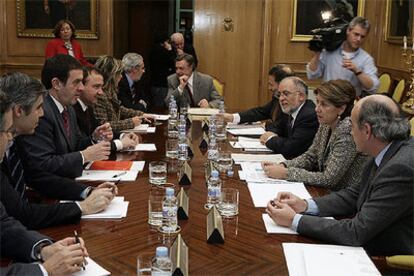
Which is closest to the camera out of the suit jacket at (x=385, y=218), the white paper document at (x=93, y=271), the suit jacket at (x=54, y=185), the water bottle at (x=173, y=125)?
the white paper document at (x=93, y=271)

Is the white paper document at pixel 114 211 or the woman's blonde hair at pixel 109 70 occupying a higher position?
the woman's blonde hair at pixel 109 70

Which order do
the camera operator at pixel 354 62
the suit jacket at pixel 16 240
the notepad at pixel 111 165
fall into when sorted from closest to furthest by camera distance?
the suit jacket at pixel 16 240
the notepad at pixel 111 165
the camera operator at pixel 354 62

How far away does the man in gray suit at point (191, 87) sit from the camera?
17.4 ft

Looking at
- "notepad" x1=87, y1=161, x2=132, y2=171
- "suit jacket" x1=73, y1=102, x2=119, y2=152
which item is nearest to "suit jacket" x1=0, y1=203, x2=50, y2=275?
"notepad" x1=87, y1=161, x2=132, y2=171

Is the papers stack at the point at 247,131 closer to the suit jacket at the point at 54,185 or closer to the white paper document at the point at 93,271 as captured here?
the suit jacket at the point at 54,185

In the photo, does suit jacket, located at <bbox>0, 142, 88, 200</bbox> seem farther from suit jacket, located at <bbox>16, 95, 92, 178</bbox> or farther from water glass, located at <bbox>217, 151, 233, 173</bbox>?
water glass, located at <bbox>217, 151, 233, 173</bbox>

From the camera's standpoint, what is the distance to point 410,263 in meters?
1.69

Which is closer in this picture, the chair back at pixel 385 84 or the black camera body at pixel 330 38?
the black camera body at pixel 330 38

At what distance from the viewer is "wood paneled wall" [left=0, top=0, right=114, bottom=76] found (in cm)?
727

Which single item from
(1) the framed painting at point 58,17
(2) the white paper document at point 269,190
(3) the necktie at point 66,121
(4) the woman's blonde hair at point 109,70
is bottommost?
(2) the white paper document at point 269,190

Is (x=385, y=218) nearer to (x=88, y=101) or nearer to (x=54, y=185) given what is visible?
(x=54, y=185)

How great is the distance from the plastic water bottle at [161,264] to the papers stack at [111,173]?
117 cm

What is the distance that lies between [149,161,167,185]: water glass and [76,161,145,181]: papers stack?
106mm

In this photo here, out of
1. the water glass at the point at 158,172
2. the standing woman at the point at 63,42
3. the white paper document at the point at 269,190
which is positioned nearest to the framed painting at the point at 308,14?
the standing woman at the point at 63,42
